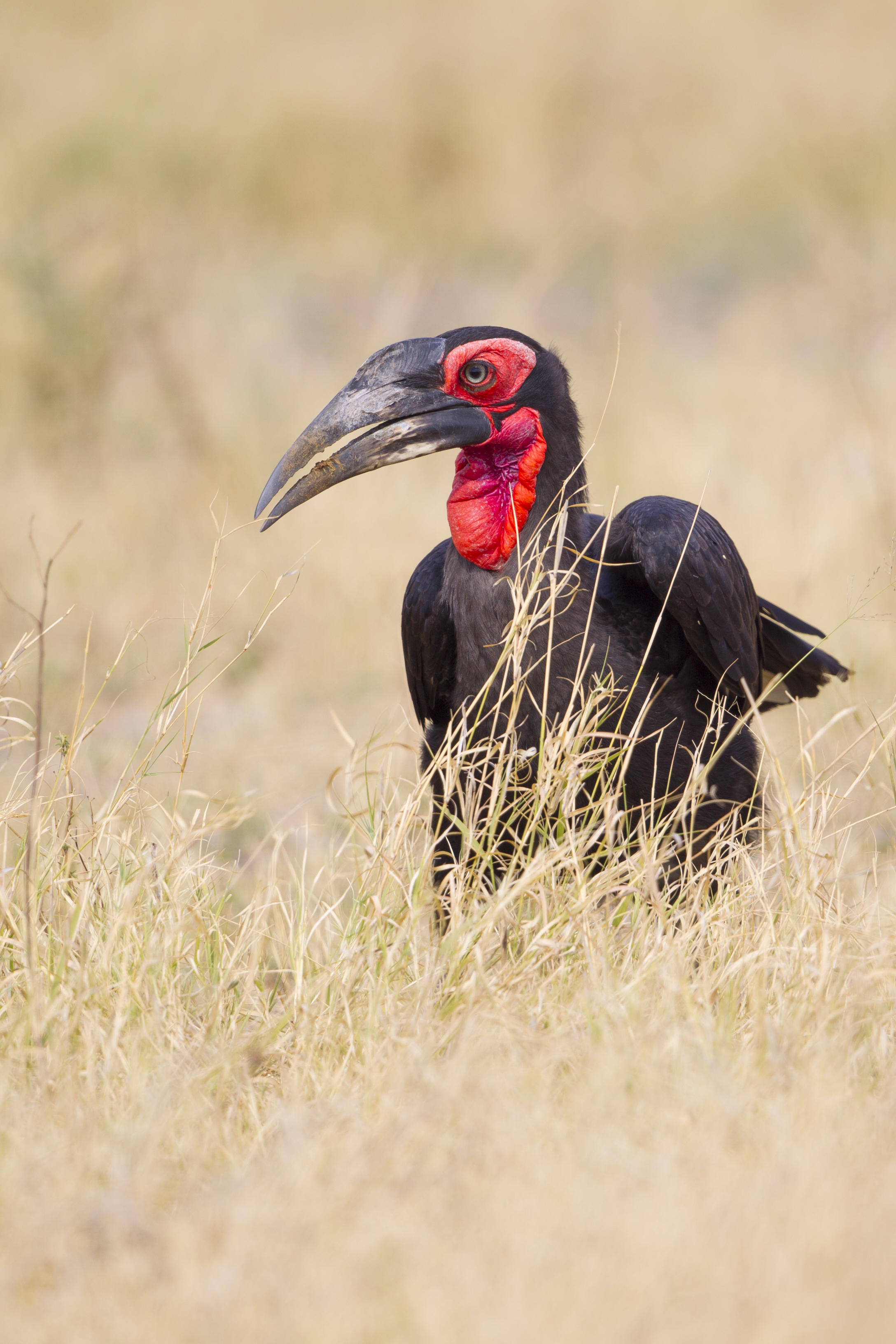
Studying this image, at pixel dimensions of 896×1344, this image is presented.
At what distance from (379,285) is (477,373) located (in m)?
7.60

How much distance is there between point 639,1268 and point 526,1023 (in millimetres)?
739

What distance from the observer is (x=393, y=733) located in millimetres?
3195

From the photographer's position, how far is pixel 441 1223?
5.56 ft

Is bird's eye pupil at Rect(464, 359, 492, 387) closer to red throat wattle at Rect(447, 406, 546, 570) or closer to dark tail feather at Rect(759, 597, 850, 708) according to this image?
red throat wattle at Rect(447, 406, 546, 570)

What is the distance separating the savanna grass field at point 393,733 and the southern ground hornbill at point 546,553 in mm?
239

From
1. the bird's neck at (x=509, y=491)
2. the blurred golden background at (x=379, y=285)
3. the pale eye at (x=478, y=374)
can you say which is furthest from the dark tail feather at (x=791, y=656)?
the pale eye at (x=478, y=374)

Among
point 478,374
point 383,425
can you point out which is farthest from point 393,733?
point 478,374

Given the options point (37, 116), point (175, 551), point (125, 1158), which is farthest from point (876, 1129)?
point (37, 116)

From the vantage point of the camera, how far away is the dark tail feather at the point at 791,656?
3.63 m

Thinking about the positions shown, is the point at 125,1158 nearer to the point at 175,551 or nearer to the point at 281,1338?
the point at 281,1338

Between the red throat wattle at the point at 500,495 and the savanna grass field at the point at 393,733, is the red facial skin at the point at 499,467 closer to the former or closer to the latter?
the red throat wattle at the point at 500,495

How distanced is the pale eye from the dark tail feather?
1.10 meters

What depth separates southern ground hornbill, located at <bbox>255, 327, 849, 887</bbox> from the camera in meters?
2.95

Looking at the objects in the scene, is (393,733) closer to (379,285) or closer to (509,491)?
(509,491)
